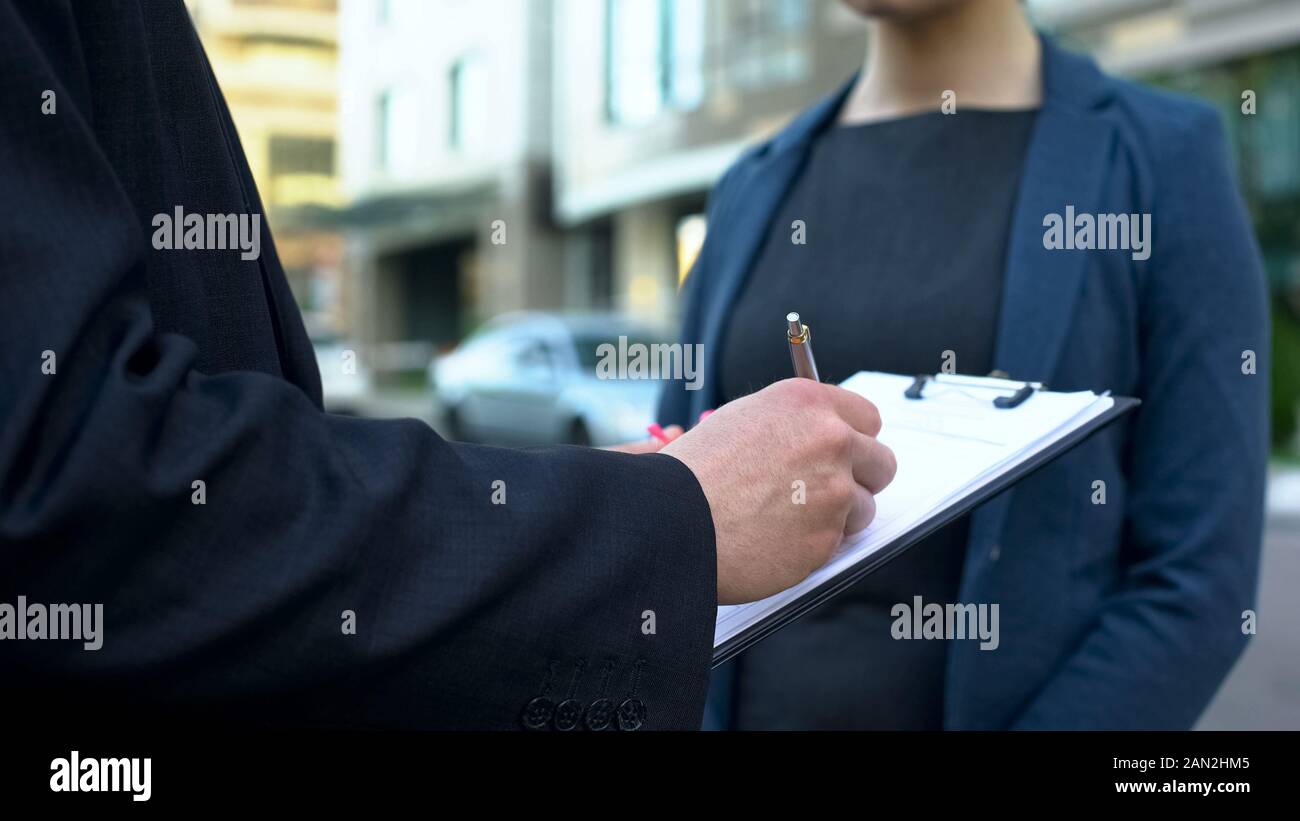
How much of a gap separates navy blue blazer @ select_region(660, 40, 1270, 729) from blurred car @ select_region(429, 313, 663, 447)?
21.9ft

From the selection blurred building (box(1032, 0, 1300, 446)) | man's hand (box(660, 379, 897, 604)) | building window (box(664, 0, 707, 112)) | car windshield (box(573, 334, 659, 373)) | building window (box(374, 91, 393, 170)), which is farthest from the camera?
building window (box(374, 91, 393, 170))

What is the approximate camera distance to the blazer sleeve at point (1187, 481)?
5.01 ft

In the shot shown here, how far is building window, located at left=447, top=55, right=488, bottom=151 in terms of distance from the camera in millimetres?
24703

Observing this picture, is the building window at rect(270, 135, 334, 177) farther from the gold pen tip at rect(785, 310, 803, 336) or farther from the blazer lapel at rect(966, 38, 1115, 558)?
the gold pen tip at rect(785, 310, 803, 336)

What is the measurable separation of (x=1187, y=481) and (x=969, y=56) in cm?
77

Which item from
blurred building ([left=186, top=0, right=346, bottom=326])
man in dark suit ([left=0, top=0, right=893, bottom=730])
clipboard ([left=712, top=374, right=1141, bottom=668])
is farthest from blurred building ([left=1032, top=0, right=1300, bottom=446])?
blurred building ([left=186, top=0, right=346, bottom=326])

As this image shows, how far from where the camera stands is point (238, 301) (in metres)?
0.92

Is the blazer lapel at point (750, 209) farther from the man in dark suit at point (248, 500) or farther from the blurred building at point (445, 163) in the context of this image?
the blurred building at point (445, 163)

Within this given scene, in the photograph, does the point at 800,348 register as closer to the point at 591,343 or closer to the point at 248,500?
the point at 248,500
